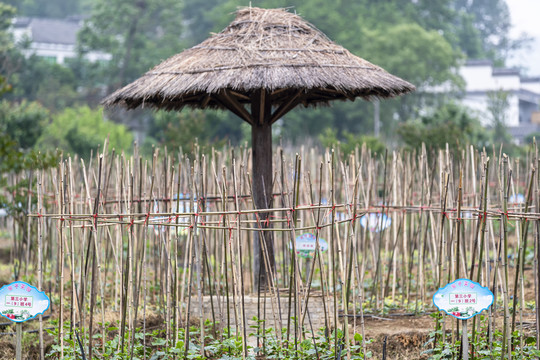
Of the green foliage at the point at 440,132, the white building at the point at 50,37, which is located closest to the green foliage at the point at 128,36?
the white building at the point at 50,37

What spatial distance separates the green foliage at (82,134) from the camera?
57.6ft

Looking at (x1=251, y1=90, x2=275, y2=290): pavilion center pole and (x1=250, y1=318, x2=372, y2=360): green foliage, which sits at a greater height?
(x1=251, y1=90, x2=275, y2=290): pavilion center pole

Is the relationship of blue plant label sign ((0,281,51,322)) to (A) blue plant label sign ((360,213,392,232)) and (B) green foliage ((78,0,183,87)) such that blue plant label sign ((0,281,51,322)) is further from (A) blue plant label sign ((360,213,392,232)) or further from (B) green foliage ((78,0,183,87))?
(B) green foliage ((78,0,183,87))

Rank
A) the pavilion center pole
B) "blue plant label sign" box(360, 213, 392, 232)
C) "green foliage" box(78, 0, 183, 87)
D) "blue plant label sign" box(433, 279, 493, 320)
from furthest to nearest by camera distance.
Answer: "green foliage" box(78, 0, 183, 87) < the pavilion center pole < "blue plant label sign" box(360, 213, 392, 232) < "blue plant label sign" box(433, 279, 493, 320)

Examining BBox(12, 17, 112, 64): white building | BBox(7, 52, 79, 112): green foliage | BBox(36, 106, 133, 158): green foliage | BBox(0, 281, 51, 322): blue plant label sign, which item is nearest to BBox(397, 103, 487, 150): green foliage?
BBox(0, 281, 51, 322): blue plant label sign

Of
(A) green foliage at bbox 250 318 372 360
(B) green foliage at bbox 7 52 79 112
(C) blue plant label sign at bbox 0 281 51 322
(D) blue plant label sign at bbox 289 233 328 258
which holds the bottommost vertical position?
(A) green foliage at bbox 250 318 372 360

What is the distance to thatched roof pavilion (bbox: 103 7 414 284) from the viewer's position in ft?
16.5

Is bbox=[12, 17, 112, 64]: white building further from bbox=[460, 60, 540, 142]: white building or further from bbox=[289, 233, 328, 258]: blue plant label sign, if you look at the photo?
bbox=[289, 233, 328, 258]: blue plant label sign

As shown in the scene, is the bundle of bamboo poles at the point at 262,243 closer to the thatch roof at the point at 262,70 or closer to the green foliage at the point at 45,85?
the thatch roof at the point at 262,70

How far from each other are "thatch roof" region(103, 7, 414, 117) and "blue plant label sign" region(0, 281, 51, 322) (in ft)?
6.27

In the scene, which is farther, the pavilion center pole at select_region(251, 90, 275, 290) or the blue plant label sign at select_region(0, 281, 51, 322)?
the pavilion center pole at select_region(251, 90, 275, 290)

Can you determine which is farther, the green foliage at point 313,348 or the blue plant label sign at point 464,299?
the green foliage at point 313,348

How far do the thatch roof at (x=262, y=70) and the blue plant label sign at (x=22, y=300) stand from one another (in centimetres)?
191

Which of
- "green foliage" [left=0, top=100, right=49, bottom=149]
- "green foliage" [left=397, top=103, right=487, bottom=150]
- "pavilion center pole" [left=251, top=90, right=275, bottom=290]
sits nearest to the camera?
"pavilion center pole" [left=251, top=90, right=275, bottom=290]
